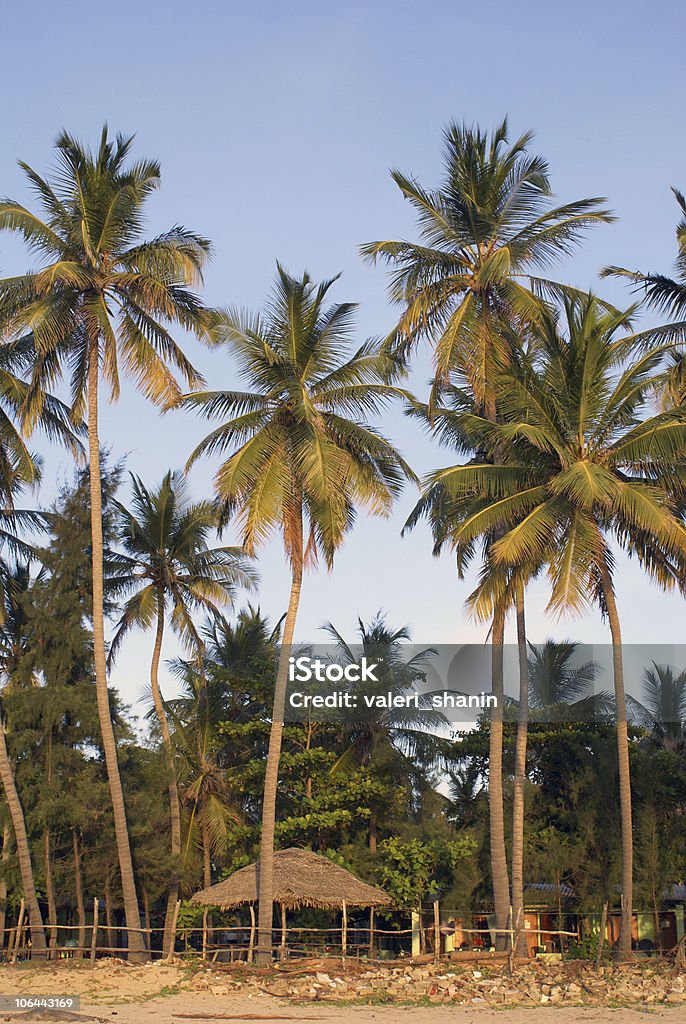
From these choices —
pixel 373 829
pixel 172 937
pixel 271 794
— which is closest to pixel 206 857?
pixel 172 937

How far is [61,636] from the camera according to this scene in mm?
28062

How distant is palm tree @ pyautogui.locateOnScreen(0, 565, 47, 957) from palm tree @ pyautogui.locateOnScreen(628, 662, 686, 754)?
1824cm

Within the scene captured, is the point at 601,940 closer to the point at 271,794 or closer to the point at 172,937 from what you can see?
the point at 271,794

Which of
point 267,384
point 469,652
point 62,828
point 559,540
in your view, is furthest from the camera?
point 469,652

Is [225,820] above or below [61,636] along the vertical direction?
below

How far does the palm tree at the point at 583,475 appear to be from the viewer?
21.5 meters

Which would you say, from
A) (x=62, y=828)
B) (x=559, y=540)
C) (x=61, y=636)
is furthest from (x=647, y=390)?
(x=62, y=828)

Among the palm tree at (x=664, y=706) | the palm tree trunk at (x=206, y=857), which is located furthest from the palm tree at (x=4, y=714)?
the palm tree at (x=664, y=706)

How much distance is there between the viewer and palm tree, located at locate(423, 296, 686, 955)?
21.5 meters

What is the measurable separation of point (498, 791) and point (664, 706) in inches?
547

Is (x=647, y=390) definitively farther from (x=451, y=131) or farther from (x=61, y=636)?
(x=61, y=636)

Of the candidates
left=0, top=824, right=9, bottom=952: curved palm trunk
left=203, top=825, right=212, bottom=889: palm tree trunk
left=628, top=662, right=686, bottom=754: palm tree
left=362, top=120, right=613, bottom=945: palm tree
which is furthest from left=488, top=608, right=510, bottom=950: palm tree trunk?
left=628, top=662, right=686, bottom=754: palm tree

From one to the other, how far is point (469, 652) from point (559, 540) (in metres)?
9.10

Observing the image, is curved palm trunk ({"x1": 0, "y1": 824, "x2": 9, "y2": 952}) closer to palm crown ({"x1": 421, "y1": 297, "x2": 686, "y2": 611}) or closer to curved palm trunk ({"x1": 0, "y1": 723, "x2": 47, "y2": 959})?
curved palm trunk ({"x1": 0, "y1": 723, "x2": 47, "y2": 959})
